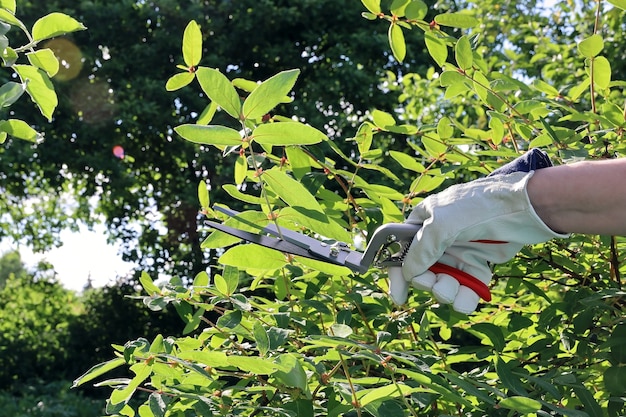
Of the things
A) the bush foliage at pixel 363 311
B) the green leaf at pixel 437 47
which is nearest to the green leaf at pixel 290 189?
the bush foliage at pixel 363 311

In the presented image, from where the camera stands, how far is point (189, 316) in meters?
1.80

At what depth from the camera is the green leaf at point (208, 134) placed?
1.23 m

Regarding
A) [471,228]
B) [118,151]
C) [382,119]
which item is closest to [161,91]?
[118,151]

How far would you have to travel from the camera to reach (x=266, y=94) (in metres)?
1.27

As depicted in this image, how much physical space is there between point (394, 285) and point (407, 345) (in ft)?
1.60

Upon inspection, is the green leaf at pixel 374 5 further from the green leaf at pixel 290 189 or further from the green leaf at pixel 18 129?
the green leaf at pixel 18 129

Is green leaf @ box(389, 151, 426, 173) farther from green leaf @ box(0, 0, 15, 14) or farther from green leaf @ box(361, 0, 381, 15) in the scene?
green leaf @ box(0, 0, 15, 14)

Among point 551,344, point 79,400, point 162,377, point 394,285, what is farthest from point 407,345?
point 79,400

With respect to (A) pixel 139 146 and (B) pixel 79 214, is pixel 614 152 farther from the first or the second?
(B) pixel 79 214

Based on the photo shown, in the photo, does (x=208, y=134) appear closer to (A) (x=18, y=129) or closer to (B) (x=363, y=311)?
(A) (x=18, y=129)

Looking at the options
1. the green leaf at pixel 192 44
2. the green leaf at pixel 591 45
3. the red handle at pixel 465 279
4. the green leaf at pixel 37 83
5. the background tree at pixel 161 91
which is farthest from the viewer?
the background tree at pixel 161 91

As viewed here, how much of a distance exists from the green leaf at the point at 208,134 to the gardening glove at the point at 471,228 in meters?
0.37

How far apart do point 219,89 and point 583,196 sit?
0.63 metres

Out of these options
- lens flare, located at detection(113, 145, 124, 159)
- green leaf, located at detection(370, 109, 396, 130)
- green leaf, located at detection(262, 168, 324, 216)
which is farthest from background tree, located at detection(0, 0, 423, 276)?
green leaf, located at detection(262, 168, 324, 216)
